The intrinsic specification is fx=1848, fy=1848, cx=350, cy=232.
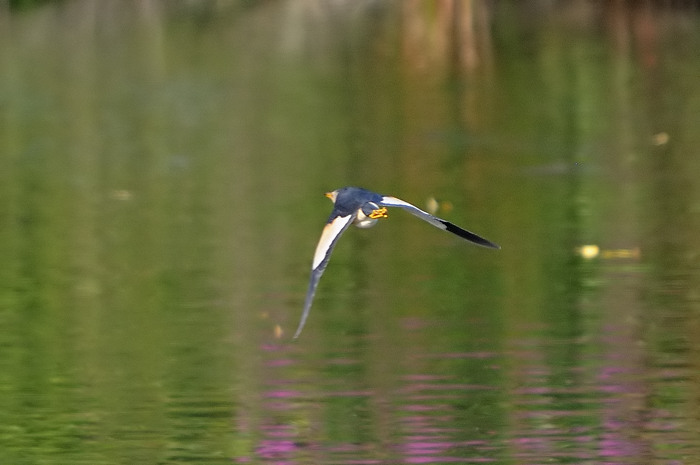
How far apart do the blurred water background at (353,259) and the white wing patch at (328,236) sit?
0.89 meters

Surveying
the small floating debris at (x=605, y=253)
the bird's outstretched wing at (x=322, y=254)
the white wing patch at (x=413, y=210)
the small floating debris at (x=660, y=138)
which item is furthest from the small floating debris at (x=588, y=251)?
the small floating debris at (x=660, y=138)

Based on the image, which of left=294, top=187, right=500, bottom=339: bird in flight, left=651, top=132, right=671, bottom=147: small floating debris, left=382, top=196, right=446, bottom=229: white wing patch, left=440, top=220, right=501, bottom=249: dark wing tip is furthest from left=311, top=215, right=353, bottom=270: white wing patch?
left=651, top=132, right=671, bottom=147: small floating debris

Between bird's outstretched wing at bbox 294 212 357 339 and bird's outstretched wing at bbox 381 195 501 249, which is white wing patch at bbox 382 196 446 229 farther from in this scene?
bird's outstretched wing at bbox 294 212 357 339

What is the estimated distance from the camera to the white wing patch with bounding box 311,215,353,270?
6.55 metres

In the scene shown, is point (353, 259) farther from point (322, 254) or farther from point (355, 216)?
point (322, 254)

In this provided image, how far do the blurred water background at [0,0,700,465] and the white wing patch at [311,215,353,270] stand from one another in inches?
35.1

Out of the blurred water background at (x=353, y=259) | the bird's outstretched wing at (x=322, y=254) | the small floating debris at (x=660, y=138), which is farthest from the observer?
Result: the small floating debris at (x=660, y=138)

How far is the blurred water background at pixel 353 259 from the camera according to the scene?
7648mm

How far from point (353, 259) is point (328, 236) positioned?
16.3 ft

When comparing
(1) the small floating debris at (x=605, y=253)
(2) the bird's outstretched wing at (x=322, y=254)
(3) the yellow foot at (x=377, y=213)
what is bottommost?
(1) the small floating debris at (x=605, y=253)

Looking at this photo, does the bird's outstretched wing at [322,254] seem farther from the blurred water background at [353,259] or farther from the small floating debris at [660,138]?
the small floating debris at [660,138]

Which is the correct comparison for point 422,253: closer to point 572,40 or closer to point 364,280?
point 364,280

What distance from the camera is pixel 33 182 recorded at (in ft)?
50.1

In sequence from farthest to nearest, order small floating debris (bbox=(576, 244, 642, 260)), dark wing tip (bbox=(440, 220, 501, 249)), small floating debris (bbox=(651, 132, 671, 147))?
small floating debris (bbox=(651, 132, 671, 147)) < small floating debris (bbox=(576, 244, 642, 260)) < dark wing tip (bbox=(440, 220, 501, 249))
